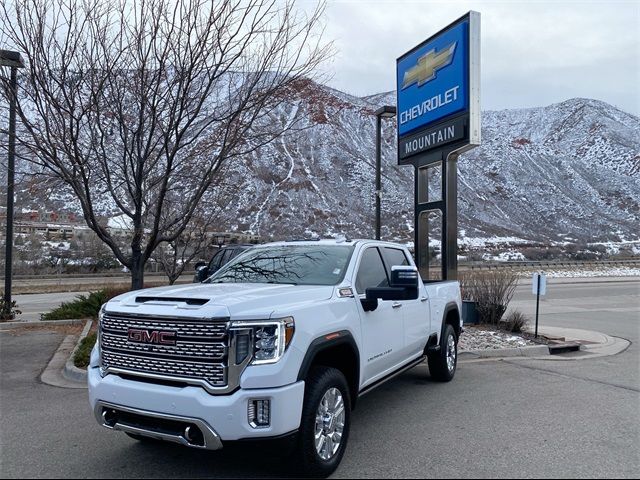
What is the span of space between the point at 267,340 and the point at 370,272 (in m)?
2.03

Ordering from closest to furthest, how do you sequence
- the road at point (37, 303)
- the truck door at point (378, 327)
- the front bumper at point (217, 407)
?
the front bumper at point (217, 407), the truck door at point (378, 327), the road at point (37, 303)

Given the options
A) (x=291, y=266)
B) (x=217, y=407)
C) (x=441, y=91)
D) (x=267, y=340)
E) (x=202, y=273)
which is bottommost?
(x=217, y=407)

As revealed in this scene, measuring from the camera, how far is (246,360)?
386cm

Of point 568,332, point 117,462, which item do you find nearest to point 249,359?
point 117,462

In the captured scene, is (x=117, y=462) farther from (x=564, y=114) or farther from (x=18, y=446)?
(x=564, y=114)

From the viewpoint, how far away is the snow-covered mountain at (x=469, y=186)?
6756 cm

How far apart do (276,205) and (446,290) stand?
203 ft

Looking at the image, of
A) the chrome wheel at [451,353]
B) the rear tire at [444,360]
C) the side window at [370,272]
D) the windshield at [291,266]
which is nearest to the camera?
the windshield at [291,266]

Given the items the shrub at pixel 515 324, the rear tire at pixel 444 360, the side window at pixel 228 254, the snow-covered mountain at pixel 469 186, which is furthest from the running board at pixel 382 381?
the snow-covered mountain at pixel 469 186

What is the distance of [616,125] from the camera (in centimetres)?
15238

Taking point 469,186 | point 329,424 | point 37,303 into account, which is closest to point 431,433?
point 329,424

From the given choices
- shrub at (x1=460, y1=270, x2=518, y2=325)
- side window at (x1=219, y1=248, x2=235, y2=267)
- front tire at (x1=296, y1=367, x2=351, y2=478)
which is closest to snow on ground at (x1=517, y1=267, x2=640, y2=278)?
shrub at (x1=460, y1=270, x2=518, y2=325)

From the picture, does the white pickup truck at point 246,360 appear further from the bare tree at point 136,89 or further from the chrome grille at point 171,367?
the bare tree at point 136,89

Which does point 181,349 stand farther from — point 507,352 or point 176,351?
point 507,352
